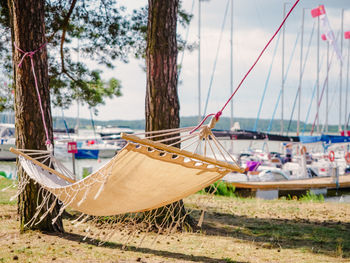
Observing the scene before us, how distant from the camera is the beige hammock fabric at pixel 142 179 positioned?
1.79 metres

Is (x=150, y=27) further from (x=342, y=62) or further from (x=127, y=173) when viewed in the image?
(x=342, y=62)

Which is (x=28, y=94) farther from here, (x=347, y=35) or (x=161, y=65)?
(x=347, y=35)

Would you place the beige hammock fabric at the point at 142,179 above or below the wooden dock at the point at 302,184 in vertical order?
above

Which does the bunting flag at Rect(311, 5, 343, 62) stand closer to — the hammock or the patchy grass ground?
the patchy grass ground

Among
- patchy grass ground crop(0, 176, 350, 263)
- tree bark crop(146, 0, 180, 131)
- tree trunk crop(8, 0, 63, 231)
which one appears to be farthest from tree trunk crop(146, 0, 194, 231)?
tree trunk crop(8, 0, 63, 231)

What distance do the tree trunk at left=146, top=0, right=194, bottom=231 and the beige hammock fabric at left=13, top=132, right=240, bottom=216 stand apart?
1.49 metres

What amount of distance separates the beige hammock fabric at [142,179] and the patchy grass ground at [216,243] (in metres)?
0.34

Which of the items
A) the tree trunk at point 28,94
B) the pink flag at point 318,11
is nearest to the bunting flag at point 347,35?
the pink flag at point 318,11

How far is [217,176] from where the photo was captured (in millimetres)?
1999

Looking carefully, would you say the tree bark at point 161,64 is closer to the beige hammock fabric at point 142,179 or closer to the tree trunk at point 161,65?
the tree trunk at point 161,65

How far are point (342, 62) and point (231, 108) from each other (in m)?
6.61

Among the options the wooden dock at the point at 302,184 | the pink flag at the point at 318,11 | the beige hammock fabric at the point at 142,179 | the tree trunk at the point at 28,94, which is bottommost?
the wooden dock at the point at 302,184

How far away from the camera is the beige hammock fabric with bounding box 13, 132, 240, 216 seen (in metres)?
1.79

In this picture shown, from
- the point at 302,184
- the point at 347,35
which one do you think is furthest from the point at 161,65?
the point at 347,35
